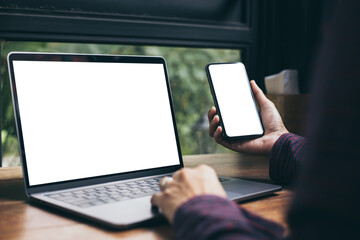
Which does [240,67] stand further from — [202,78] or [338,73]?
[202,78]

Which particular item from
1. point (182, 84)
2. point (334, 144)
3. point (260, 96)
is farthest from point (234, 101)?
point (182, 84)

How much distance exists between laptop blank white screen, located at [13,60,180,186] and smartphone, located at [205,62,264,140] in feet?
0.40

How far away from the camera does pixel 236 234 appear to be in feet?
1.32

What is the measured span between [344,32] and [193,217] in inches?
9.5

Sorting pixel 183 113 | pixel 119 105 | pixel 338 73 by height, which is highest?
pixel 338 73

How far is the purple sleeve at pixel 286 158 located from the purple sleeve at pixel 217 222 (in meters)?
0.37

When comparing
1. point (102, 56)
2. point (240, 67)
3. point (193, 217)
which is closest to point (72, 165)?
point (102, 56)

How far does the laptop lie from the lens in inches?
26.6

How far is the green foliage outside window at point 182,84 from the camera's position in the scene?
1097mm

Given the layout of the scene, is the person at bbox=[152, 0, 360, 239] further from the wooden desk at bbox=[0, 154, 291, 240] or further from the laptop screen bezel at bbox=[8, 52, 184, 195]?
the laptop screen bezel at bbox=[8, 52, 184, 195]

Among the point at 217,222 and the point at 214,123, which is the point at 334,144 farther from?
the point at 214,123

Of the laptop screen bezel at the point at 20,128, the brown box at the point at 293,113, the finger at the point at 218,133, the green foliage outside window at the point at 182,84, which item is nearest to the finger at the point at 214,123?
the finger at the point at 218,133

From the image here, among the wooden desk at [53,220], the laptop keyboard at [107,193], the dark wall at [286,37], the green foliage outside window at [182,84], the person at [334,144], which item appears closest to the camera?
the person at [334,144]

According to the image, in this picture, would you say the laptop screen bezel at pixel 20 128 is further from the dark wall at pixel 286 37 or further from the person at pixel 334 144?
the dark wall at pixel 286 37
